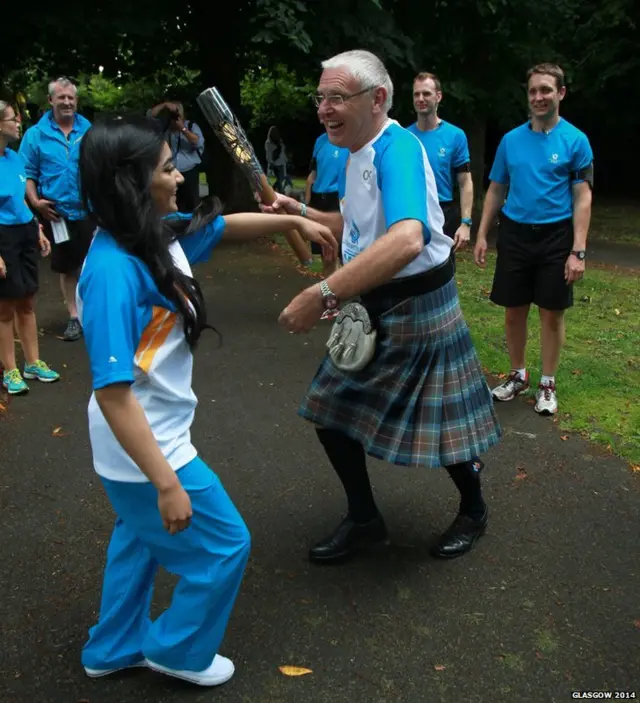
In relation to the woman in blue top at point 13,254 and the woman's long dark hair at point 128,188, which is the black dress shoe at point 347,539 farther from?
the woman in blue top at point 13,254

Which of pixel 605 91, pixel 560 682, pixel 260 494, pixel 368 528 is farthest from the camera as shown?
pixel 605 91

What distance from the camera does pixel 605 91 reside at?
19.4 m

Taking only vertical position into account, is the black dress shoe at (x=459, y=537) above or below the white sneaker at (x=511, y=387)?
above

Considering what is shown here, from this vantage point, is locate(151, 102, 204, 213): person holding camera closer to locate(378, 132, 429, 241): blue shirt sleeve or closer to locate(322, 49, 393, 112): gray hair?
locate(322, 49, 393, 112): gray hair

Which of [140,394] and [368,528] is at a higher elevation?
[140,394]

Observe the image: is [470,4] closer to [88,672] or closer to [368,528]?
[368,528]

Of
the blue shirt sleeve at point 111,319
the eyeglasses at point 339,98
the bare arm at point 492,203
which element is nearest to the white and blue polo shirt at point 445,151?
the bare arm at point 492,203

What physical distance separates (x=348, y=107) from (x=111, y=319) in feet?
4.05

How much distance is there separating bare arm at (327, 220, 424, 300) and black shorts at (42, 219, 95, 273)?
432cm

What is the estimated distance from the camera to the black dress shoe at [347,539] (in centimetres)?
320

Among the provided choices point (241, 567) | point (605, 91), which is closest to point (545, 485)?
point (241, 567)

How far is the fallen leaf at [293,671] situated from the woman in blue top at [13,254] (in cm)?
335

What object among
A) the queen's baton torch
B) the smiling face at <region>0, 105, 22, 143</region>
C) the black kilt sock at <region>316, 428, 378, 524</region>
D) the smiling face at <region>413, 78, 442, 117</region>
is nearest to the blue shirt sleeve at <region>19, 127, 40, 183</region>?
the smiling face at <region>0, 105, 22, 143</region>

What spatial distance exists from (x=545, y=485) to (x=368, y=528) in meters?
1.14
